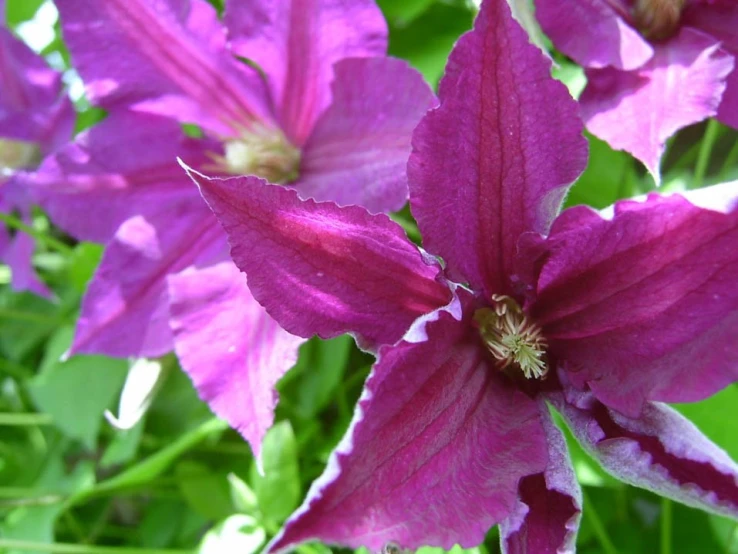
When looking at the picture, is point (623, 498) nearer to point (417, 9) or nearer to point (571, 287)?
point (571, 287)

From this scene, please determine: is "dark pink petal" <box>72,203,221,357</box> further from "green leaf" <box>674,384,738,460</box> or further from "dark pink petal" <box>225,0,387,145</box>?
"green leaf" <box>674,384,738,460</box>

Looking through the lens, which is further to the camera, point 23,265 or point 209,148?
point 23,265

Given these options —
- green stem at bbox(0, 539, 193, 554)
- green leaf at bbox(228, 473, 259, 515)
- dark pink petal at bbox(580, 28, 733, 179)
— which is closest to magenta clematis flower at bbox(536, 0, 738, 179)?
dark pink petal at bbox(580, 28, 733, 179)

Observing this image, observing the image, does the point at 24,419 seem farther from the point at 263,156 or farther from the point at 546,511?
the point at 546,511

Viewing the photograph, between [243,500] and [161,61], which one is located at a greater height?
[161,61]

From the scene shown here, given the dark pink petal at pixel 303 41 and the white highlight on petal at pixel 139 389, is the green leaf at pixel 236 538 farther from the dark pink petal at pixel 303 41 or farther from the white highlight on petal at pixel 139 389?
the dark pink petal at pixel 303 41

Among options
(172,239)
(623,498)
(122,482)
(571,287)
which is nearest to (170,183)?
(172,239)

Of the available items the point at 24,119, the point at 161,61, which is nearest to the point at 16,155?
the point at 24,119
